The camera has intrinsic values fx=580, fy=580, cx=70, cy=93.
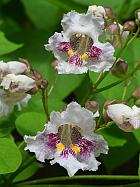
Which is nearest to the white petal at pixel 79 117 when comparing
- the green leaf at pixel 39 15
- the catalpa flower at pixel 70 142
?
the catalpa flower at pixel 70 142

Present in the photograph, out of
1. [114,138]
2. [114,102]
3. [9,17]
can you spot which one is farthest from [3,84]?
[9,17]

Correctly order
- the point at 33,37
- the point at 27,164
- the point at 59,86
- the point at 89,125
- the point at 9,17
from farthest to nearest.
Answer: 1. the point at 9,17
2. the point at 33,37
3. the point at 59,86
4. the point at 27,164
5. the point at 89,125

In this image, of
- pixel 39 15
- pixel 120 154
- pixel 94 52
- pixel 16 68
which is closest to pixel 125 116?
pixel 94 52

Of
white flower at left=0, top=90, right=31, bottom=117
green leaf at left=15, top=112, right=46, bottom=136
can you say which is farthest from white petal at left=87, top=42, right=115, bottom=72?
green leaf at left=15, top=112, right=46, bottom=136

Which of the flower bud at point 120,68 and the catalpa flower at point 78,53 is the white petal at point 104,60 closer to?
the catalpa flower at point 78,53

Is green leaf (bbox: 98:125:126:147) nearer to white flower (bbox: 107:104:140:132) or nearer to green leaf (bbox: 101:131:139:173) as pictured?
green leaf (bbox: 101:131:139:173)

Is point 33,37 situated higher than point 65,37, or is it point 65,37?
point 65,37

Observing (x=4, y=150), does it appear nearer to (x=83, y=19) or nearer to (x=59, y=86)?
(x=83, y=19)
